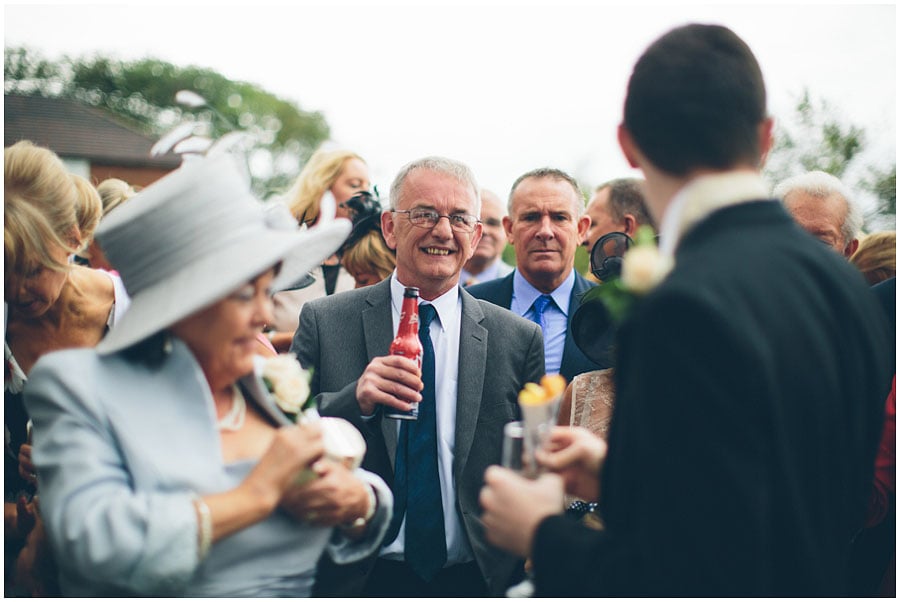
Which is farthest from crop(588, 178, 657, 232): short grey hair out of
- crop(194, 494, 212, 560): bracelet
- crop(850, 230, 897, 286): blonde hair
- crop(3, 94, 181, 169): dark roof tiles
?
crop(3, 94, 181, 169): dark roof tiles

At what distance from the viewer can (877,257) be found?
471 cm

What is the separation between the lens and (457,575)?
3.46 m

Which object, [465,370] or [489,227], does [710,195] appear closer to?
[465,370]

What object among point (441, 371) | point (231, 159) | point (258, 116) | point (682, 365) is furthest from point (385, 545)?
point (258, 116)

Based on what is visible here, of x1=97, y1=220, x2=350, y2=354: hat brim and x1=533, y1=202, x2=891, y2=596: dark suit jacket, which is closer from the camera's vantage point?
x1=533, y1=202, x2=891, y2=596: dark suit jacket

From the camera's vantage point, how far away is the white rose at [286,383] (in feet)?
8.01

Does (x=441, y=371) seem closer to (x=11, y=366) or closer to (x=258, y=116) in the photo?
(x=11, y=366)

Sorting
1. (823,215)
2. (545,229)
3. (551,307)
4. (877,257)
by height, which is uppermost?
(823,215)

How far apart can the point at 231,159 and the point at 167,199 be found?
0.31 metres

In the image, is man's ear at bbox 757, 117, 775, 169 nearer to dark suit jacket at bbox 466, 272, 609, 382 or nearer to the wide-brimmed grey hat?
the wide-brimmed grey hat

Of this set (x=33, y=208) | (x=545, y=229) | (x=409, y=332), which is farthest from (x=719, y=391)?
(x=545, y=229)

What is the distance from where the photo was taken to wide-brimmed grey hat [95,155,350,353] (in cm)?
213

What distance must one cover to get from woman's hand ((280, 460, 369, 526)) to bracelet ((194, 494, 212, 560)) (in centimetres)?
24

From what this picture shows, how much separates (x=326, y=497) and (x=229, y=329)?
0.57m
